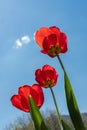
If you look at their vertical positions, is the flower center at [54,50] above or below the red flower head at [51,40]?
below

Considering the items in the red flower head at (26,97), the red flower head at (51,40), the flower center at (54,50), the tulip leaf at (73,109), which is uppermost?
the red flower head at (51,40)

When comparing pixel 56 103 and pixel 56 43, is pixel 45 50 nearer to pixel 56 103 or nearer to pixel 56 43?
pixel 56 43

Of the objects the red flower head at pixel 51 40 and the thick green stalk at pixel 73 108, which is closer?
the thick green stalk at pixel 73 108

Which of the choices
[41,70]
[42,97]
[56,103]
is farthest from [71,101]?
[41,70]

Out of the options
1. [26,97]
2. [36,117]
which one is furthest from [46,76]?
[36,117]

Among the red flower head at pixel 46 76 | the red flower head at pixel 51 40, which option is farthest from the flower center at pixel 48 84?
the red flower head at pixel 51 40

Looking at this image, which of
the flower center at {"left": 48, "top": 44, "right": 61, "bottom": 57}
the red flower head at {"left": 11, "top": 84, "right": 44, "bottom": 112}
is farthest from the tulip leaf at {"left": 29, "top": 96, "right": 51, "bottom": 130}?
the flower center at {"left": 48, "top": 44, "right": 61, "bottom": 57}

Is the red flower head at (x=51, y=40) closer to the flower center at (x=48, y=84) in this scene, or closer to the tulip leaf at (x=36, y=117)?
the flower center at (x=48, y=84)
